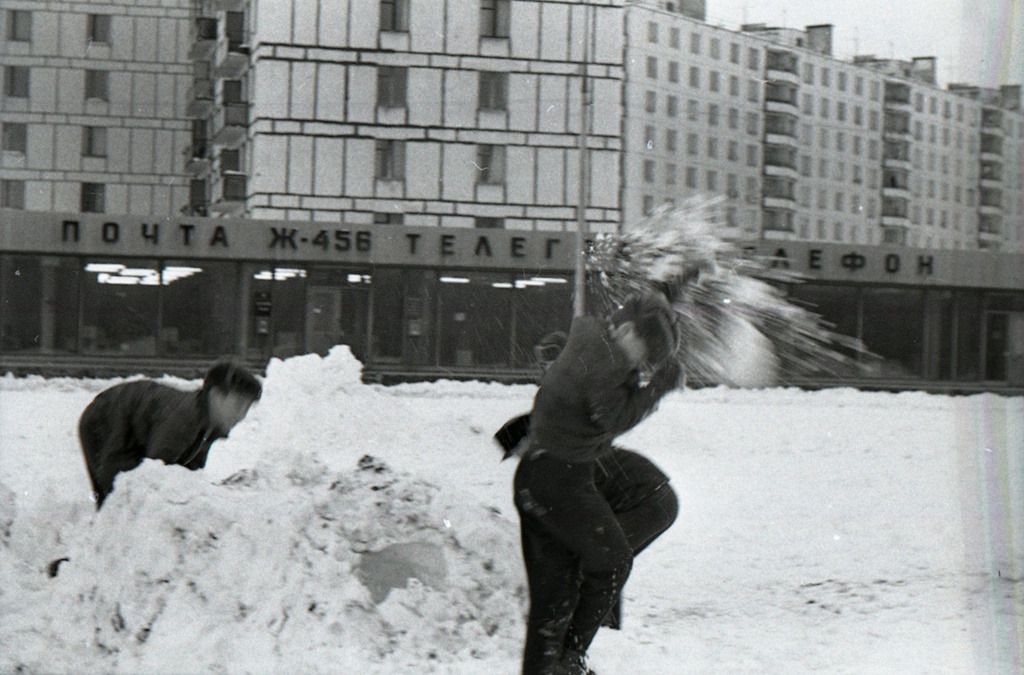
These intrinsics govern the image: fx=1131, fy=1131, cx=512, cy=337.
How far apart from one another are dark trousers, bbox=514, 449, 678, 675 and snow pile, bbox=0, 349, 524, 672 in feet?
2.08

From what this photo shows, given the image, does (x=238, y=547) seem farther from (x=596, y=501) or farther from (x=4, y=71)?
(x=4, y=71)

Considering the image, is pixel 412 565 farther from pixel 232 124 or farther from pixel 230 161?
pixel 230 161

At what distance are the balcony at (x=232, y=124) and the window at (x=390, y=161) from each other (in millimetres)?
687

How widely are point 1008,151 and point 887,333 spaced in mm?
3408

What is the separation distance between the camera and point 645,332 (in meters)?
3.36

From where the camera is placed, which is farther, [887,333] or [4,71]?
[887,333]

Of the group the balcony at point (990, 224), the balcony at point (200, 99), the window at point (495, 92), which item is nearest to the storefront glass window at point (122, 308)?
the balcony at point (200, 99)

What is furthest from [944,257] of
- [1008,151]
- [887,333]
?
[1008,151]

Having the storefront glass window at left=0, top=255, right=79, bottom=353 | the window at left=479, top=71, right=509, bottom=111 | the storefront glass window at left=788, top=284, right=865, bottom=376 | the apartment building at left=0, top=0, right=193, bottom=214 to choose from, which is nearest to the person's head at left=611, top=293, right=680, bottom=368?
the window at left=479, top=71, right=509, bottom=111

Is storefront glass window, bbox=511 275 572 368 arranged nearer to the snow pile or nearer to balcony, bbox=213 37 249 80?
balcony, bbox=213 37 249 80

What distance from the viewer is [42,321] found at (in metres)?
8.23

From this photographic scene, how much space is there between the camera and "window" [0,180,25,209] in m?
6.86

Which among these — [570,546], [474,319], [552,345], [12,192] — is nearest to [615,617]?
[570,546]

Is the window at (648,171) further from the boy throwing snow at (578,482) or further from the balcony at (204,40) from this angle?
the boy throwing snow at (578,482)
